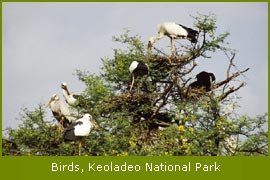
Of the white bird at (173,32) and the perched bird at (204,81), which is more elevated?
the white bird at (173,32)

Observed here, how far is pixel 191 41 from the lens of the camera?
1620 centimetres

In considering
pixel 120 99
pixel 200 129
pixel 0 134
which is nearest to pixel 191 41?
pixel 120 99

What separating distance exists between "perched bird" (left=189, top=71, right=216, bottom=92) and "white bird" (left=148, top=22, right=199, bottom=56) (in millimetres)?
1249

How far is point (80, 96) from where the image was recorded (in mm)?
13570

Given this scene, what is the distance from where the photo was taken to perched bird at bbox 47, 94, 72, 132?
Result: 48.1ft

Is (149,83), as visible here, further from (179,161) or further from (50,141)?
(179,161)

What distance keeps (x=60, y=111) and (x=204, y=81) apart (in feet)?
12.8

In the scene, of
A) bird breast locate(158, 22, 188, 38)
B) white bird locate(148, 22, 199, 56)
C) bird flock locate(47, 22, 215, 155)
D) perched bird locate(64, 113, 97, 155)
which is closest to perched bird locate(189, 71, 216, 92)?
bird flock locate(47, 22, 215, 155)

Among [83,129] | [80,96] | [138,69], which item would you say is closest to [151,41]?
[138,69]

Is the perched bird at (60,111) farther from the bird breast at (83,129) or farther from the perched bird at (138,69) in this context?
the bird breast at (83,129)

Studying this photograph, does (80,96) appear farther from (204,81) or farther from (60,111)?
(204,81)

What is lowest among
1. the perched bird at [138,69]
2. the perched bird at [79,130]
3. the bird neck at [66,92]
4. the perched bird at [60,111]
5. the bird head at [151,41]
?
the perched bird at [79,130]

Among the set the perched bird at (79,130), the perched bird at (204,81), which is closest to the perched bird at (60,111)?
the perched bird at (79,130)

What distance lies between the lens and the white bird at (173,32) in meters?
16.6
